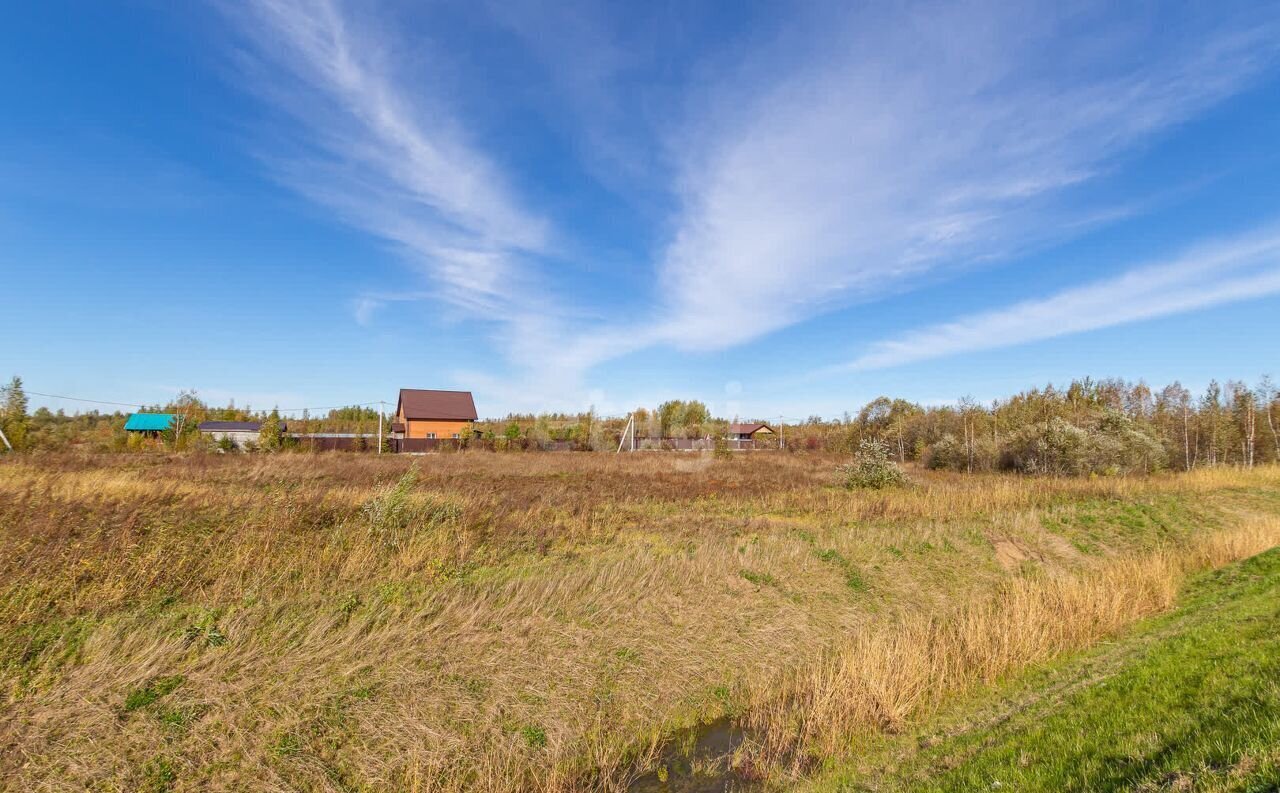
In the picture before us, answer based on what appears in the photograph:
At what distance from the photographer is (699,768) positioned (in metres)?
6.77

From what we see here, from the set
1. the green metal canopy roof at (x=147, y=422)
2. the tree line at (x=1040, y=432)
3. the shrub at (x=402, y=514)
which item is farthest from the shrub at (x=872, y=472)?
the green metal canopy roof at (x=147, y=422)

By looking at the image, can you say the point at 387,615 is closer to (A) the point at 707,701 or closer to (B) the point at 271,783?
(B) the point at 271,783

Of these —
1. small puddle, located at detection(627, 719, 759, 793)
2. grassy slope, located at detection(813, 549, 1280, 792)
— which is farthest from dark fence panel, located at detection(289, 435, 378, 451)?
grassy slope, located at detection(813, 549, 1280, 792)

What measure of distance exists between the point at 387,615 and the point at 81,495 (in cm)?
923

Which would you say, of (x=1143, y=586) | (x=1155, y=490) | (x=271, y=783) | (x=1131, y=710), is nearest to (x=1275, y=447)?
(x=1155, y=490)

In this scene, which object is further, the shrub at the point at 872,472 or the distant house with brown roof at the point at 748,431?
the distant house with brown roof at the point at 748,431

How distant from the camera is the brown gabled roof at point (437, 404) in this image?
63353 mm

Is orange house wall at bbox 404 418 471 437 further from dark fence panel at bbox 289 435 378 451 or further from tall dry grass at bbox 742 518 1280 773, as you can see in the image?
tall dry grass at bbox 742 518 1280 773

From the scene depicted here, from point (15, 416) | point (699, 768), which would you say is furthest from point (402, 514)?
point (15, 416)

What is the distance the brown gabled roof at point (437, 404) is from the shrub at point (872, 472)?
4849 cm

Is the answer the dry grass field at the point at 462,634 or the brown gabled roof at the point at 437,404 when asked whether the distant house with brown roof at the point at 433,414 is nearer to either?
the brown gabled roof at the point at 437,404

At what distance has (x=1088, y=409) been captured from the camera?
135 feet

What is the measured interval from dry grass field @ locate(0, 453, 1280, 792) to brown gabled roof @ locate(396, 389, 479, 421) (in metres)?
50.0

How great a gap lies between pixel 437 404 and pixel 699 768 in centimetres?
6385
